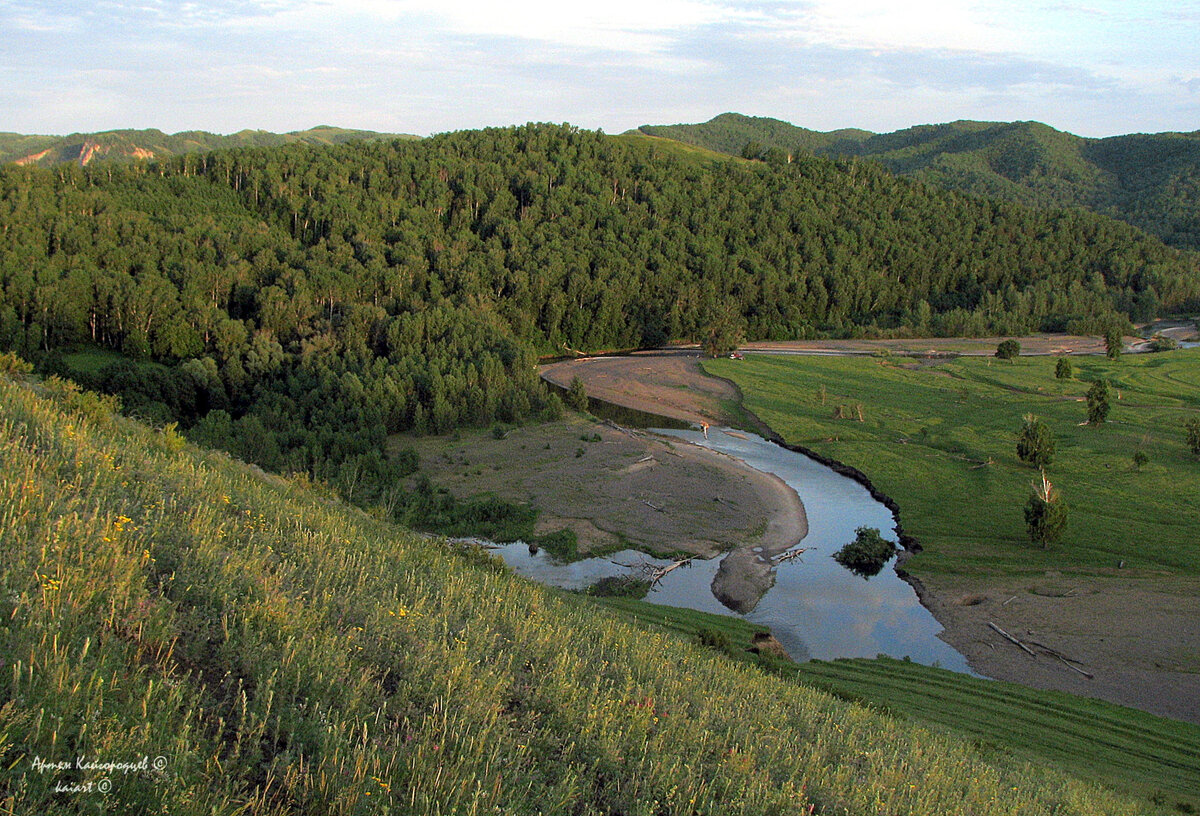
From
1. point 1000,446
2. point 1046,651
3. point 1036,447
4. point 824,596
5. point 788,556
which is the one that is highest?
point 1036,447

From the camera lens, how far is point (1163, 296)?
12588 centimetres

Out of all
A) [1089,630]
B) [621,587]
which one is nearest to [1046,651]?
[1089,630]

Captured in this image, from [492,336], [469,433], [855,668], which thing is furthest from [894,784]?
[492,336]

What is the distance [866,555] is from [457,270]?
78385 mm

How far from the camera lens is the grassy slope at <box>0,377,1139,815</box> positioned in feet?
16.2

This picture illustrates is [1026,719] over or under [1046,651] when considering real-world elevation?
over

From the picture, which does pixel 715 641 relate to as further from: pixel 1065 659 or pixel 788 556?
pixel 788 556

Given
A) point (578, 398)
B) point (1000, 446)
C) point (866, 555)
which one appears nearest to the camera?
point (866, 555)

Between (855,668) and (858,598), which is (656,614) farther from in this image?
(858,598)

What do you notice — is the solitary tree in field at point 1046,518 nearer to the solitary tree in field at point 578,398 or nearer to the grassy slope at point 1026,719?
the grassy slope at point 1026,719

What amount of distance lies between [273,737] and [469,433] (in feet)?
169

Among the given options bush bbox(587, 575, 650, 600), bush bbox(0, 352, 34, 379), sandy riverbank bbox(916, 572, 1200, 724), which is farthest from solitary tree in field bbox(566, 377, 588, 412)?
bush bbox(0, 352, 34, 379)

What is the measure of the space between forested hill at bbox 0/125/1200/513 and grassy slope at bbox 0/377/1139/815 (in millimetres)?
32871

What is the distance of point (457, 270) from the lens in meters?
102
